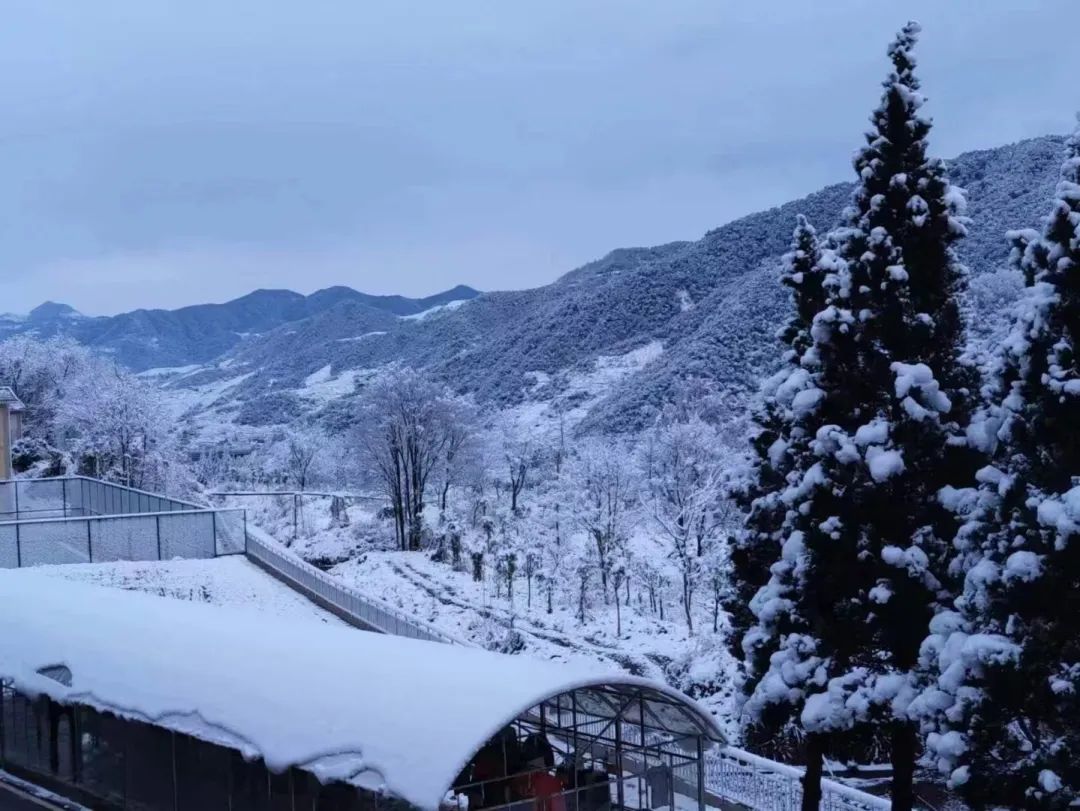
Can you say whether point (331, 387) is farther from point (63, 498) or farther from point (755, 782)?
point (755, 782)

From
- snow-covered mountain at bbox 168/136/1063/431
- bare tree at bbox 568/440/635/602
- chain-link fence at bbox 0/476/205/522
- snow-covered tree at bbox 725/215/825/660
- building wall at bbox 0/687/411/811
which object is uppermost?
snow-covered mountain at bbox 168/136/1063/431

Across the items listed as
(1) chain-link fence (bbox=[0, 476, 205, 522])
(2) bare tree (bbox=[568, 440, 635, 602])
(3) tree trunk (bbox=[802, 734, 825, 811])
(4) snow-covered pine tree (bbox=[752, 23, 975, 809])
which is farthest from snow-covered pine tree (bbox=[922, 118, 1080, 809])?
(2) bare tree (bbox=[568, 440, 635, 602])

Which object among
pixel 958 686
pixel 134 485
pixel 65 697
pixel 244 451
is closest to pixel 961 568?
pixel 958 686

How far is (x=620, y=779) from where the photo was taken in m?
13.2

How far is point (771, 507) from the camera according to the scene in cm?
1970

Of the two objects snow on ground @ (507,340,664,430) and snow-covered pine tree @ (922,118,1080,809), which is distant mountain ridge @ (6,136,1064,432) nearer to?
snow on ground @ (507,340,664,430)

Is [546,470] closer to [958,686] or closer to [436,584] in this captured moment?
[436,584]

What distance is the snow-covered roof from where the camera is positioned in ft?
36.1

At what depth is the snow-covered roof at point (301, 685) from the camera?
1102cm

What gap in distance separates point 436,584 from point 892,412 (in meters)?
36.7

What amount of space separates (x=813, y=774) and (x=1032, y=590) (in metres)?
5.43

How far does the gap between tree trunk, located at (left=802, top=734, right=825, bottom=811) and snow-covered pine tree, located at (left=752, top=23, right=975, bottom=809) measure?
1.21 feet

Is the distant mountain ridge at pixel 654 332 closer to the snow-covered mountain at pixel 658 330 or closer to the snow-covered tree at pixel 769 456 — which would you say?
the snow-covered mountain at pixel 658 330

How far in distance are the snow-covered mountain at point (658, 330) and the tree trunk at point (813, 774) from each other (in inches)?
3010
